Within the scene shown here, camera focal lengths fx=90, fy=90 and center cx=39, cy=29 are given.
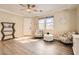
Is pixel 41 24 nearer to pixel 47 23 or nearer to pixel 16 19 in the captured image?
pixel 47 23

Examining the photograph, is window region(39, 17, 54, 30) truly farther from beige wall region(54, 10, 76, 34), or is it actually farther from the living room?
beige wall region(54, 10, 76, 34)

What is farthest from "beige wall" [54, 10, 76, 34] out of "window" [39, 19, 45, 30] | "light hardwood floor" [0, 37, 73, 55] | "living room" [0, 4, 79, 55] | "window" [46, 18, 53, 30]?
"light hardwood floor" [0, 37, 73, 55]

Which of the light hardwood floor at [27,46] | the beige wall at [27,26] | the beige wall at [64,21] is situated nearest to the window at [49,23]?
the beige wall at [64,21]

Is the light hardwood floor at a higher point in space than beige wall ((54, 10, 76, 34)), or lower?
lower

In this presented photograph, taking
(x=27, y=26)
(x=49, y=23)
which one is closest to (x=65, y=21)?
(x=49, y=23)

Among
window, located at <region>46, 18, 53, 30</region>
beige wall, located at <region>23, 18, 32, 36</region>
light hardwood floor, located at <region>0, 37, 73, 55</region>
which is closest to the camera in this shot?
window, located at <region>46, 18, 53, 30</region>

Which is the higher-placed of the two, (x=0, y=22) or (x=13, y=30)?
(x=0, y=22)

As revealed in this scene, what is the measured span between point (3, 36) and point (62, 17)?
1.80 m

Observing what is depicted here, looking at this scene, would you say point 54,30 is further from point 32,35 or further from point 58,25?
point 32,35

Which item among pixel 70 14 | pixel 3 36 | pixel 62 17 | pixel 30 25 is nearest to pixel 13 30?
pixel 3 36

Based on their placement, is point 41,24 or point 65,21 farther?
point 41,24

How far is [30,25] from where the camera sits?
7.98 ft

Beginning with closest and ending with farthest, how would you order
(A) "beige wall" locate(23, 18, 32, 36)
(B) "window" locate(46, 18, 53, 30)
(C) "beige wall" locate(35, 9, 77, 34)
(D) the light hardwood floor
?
(C) "beige wall" locate(35, 9, 77, 34) → (B) "window" locate(46, 18, 53, 30) → (A) "beige wall" locate(23, 18, 32, 36) → (D) the light hardwood floor

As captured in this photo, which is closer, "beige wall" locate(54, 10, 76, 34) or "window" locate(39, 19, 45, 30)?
"beige wall" locate(54, 10, 76, 34)
